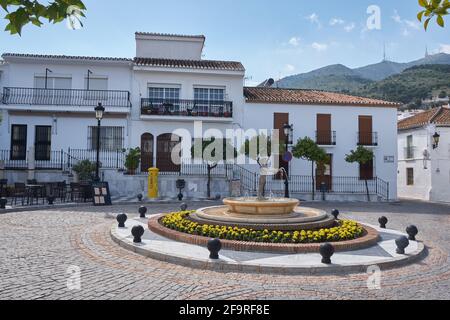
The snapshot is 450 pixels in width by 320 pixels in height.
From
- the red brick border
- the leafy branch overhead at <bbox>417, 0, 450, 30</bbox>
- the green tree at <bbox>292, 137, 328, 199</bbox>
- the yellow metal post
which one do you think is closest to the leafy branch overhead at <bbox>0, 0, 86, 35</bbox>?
the leafy branch overhead at <bbox>417, 0, 450, 30</bbox>

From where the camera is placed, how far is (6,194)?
1728 cm

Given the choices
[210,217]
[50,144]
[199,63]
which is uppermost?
[199,63]

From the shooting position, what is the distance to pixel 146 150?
869 inches

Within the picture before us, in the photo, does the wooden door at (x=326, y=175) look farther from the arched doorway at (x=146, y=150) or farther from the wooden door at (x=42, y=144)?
the wooden door at (x=42, y=144)

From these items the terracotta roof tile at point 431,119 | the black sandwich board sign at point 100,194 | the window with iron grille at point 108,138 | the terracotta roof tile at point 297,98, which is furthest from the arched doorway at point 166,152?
the terracotta roof tile at point 431,119

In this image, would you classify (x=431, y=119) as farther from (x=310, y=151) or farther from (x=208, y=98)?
(x=208, y=98)

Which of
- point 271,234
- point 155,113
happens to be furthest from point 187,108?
point 271,234

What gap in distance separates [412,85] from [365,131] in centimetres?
3365

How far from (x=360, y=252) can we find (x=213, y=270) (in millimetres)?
3031

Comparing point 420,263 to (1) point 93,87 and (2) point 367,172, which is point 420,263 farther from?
(1) point 93,87

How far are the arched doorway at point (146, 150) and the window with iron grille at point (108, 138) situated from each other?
1275 millimetres

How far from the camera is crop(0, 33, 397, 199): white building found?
21.1 metres

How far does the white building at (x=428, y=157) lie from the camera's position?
83.9ft
